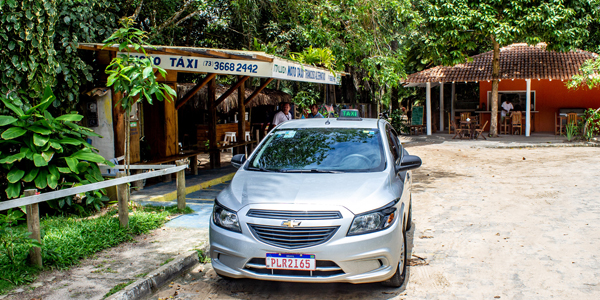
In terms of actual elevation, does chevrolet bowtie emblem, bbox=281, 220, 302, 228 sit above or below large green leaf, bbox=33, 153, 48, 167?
below

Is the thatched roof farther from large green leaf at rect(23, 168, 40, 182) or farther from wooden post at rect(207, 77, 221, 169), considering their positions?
large green leaf at rect(23, 168, 40, 182)

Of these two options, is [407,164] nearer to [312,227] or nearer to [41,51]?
[312,227]

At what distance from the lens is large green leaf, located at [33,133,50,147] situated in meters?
6.20

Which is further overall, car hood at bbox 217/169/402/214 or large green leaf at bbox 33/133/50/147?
large green leaf at bbox 33/133/50/147

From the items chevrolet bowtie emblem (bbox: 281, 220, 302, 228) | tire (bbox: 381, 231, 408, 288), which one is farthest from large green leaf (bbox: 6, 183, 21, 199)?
tire (bbox: 381, 231, 408, 288)

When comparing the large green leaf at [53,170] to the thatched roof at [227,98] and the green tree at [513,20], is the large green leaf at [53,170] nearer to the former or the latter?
the thatched roof at [227,98]

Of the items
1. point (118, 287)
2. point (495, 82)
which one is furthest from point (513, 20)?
point (118, 287)

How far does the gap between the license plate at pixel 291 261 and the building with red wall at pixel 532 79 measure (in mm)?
21240

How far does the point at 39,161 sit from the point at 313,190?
3.81 metres

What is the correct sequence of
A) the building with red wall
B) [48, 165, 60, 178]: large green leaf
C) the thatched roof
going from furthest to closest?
the building with red wall → the thatched roof → [48, 165, 60, 178]: large green leaf

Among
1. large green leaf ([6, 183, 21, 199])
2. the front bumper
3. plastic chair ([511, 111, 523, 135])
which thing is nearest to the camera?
the front bumper

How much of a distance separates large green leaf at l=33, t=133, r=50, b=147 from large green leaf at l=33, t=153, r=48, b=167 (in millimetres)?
141

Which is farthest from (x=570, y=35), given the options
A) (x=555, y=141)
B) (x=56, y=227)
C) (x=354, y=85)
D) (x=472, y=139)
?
(x=56, y=227)

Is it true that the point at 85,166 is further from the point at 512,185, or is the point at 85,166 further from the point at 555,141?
the point at 555,141
